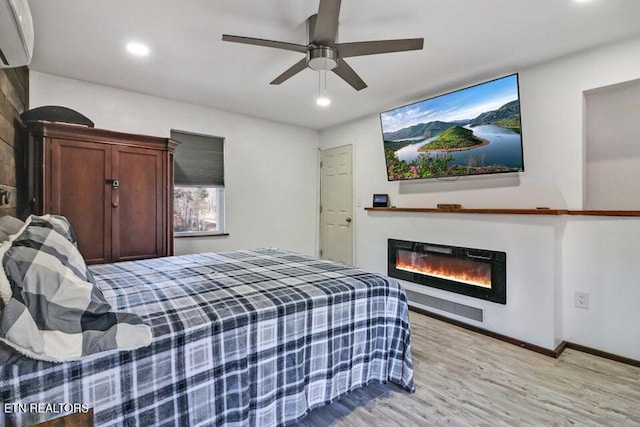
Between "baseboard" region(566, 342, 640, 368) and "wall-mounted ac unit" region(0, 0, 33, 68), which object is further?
"baseboard" region(566, 342, 640, 368)

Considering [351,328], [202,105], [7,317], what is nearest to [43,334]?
[7,317]

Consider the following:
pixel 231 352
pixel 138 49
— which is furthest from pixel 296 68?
pixel 231 352

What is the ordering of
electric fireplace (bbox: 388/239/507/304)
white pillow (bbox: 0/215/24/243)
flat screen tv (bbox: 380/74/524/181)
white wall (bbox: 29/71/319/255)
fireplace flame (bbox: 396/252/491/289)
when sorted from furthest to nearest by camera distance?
1. white wall (bbox: 29/71/319/255)
2. fireplace flame (bbox: 396/252/491/289)
3. electric fireplace (bbox: 388/239/507/304)
4. flat screen tv (bbox: 380/74/524/181)
5. white pillow (bbox: 0/215/24/243)

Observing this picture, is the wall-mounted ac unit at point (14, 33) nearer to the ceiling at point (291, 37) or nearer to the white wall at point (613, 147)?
the ceiling at point (291, 37)

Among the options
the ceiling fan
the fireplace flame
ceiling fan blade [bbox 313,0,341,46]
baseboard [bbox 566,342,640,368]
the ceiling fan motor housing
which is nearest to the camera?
ceiling fan blade [bbox 313,0,341,46]

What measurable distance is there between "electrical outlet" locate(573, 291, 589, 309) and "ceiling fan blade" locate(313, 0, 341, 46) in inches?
108

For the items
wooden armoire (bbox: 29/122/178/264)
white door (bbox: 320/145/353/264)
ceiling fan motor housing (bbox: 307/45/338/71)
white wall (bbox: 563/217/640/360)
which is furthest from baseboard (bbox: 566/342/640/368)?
wooden armoire (bbox: 29/122/178/264)

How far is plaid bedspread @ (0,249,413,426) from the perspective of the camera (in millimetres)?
1015

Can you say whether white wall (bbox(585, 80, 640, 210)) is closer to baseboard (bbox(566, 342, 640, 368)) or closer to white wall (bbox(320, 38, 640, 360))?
white wall (bbox(320, 38, 640, 360))

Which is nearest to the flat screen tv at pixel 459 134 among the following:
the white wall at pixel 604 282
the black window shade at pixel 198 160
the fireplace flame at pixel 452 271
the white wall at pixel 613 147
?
the white wall at pixel 613 147

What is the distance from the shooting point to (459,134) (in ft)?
9.85

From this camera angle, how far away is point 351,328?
67.6 inches

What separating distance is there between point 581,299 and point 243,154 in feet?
12.9

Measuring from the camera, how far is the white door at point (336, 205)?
15.1 ft
